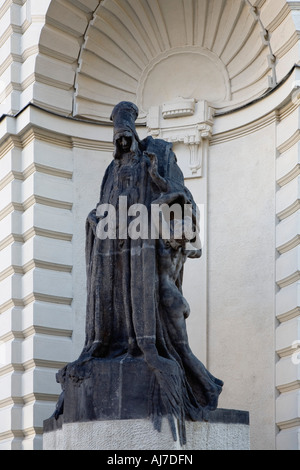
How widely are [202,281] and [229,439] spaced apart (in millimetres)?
3485

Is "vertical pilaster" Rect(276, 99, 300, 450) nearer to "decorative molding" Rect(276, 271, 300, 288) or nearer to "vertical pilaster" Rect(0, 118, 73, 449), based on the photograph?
"decorative molding" Rect(276, 271, 300, 288)

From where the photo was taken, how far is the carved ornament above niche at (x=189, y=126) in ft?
41.2

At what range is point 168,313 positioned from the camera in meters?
9.11

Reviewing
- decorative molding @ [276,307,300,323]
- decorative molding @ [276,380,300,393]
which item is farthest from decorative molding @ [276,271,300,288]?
decorative molding @ [276,380,300,393]

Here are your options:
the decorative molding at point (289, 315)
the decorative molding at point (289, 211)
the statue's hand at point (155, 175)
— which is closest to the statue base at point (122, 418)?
the statue's hand at point (155, 175)

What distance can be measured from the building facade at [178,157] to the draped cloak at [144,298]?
7.34ft

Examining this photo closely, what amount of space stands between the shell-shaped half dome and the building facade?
0.5 inches

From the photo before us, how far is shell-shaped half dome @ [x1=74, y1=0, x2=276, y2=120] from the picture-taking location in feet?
41.3

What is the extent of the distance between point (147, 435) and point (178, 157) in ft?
15.8

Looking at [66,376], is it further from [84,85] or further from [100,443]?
[84,85]

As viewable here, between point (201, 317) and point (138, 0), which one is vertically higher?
point (138, 0)

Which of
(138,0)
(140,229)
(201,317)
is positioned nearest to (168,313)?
(140,229)

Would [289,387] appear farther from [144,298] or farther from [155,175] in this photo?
[155,175]

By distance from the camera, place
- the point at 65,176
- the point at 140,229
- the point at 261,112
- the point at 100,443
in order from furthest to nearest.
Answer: the point at 65,176 < the point at 261,112 < the point at 140,229 < the point at 100,443
